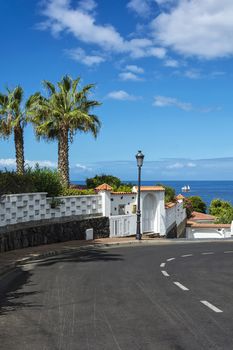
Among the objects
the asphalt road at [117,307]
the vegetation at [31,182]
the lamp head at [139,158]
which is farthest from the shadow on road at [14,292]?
the lamp head at [139,158]

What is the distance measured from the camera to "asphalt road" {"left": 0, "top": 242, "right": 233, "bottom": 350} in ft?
24.2

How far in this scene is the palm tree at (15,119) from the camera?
40922mm

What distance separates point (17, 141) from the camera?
138ft

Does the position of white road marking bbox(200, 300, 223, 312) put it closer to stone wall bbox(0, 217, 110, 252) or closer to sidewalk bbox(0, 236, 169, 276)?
sidewalk bbox(0, 236, 169, 276)

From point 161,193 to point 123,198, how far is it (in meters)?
3.38

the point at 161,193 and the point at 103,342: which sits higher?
the point at 161,193

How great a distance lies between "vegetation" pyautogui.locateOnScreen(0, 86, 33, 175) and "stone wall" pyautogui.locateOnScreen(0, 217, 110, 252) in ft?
39.3

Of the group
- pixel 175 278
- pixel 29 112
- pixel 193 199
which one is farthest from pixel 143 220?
pixel 193 199

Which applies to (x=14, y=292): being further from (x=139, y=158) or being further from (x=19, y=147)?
(x=19, y=147)

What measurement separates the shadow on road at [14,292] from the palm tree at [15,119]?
84.9 ft

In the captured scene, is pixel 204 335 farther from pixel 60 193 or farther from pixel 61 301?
pixel 60 193

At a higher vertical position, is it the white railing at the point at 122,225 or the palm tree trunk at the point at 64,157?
the palm tree trunk at the point at 64,157

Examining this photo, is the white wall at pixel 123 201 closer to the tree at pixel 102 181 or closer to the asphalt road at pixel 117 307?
the tree at pixel 102 181

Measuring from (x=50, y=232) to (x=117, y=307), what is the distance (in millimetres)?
17399
